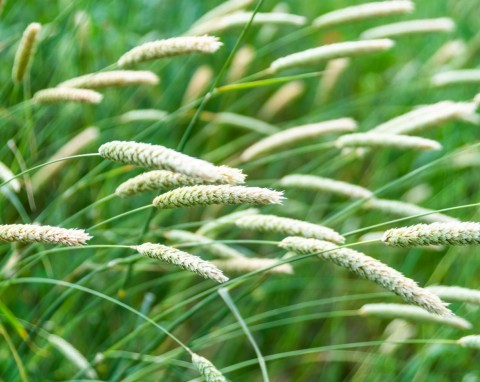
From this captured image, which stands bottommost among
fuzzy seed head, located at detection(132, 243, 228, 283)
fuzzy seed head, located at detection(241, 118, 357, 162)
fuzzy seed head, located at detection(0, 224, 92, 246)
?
fuzzy seed head, located at detection(241, 118, 357, 162)

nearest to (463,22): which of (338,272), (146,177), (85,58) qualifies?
(338,272)

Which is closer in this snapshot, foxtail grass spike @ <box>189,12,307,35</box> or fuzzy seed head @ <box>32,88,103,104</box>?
fuzzy seed head @ <box>32,88,103,104</box>

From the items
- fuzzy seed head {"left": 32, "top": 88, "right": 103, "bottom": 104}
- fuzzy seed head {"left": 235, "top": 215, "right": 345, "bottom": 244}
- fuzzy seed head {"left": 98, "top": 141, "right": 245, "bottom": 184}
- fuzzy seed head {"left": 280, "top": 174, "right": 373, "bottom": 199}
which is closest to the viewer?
fuzzy seed head {"left": 98, "top": 141, "right": 245, "bottom": 184}

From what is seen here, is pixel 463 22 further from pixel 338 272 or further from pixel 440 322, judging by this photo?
pixel 440 322

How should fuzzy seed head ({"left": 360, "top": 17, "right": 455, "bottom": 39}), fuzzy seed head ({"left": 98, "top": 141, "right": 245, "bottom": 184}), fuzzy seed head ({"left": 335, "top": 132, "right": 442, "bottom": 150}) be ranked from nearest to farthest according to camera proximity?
1. fuzzy seed head ({"left": 98, "top": 141, "right": 245, "bottom": 184})
2. fuzzy seed head ({"left": 335, "top": 132, "right": 442, "bottom": 150})
3. fuzzy seed head ({"left": 360, "top": 17, "right": 455, "bottom": 39})

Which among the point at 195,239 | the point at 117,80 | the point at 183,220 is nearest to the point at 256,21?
the point at 117,80

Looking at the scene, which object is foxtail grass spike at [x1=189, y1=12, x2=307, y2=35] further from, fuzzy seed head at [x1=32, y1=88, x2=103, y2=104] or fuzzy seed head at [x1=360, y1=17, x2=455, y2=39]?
fuzzy seed head at [x1=32, y1=88, x2=103, y2=104]

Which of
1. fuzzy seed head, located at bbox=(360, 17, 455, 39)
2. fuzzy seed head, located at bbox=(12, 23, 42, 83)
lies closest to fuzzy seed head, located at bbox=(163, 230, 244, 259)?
fuzzy seed head, located at bbox=(12, 23, 42, 83)
